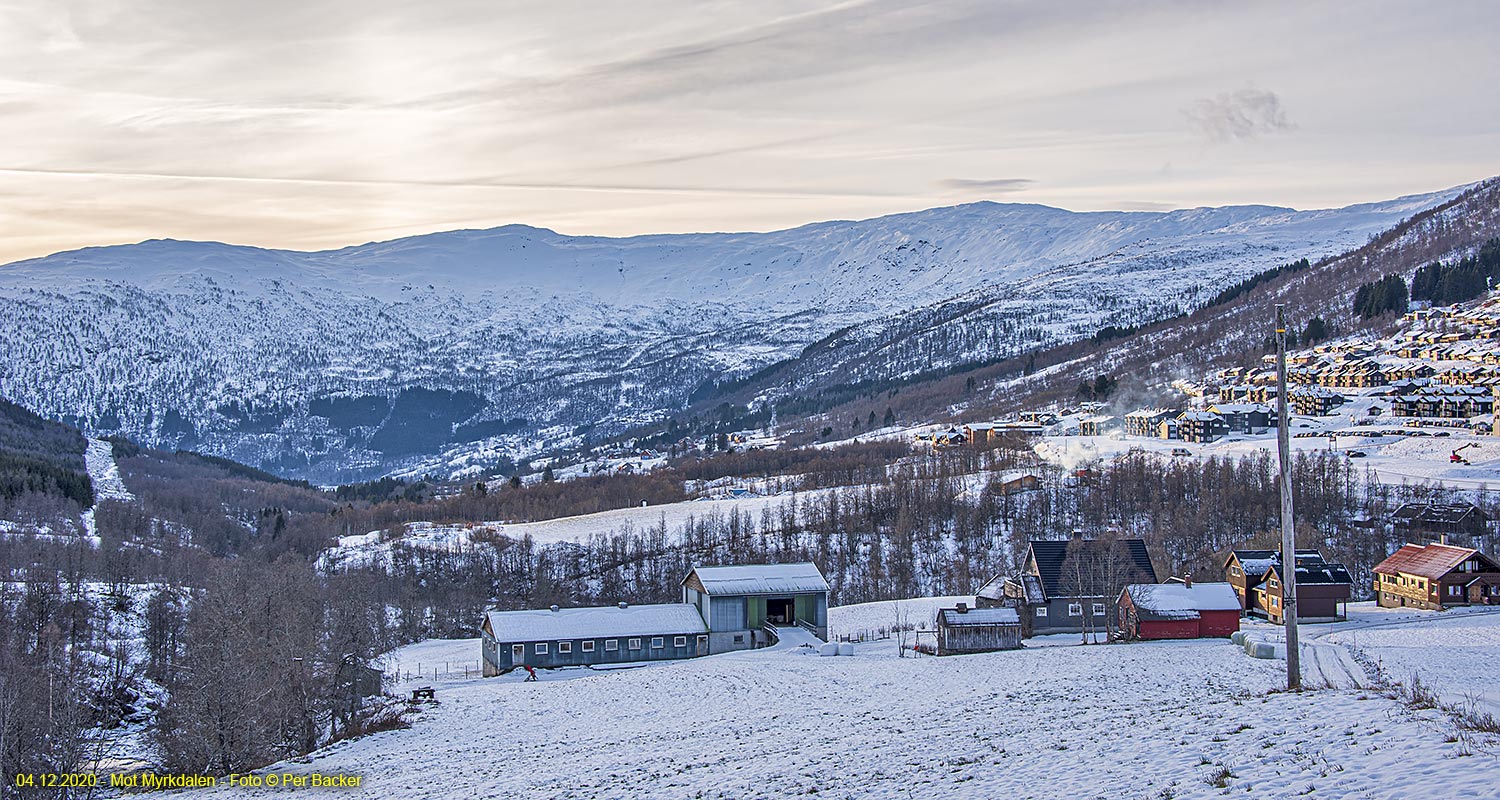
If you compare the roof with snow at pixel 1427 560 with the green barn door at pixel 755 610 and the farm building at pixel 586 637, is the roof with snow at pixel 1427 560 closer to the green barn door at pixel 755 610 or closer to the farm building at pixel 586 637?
the green barn door at pixel 755 610

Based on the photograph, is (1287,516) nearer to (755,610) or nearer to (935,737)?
(935,737)

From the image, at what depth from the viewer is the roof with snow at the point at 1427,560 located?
2309 inches

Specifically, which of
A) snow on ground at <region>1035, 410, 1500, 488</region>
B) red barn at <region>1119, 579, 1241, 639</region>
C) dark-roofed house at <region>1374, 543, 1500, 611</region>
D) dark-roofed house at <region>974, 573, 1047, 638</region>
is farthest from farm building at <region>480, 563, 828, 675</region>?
snow on ground at <region>1035, 410, 1500, 488</region>

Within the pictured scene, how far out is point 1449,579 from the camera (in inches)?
2301

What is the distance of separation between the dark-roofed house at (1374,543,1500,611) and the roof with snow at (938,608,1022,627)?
80.8ft

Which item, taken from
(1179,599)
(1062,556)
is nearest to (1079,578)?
(1062,556)

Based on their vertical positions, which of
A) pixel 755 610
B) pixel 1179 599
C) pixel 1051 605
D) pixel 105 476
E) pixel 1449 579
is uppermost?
pixel 105 476

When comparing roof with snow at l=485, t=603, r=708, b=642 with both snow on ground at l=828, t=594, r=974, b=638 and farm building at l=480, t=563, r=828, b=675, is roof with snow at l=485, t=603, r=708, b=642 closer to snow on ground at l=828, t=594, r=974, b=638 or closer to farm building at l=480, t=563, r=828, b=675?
farm building at l=480, t=563, r=828, b=675

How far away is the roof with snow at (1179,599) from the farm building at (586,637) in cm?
2082

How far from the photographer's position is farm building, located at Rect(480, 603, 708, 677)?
5341 cm

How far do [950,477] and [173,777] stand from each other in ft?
305

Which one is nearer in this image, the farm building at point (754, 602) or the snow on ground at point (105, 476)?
the farm building at point (754, 602)

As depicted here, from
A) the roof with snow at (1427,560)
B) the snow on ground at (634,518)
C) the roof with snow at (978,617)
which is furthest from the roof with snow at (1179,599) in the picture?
the snow on ground at (634,518)

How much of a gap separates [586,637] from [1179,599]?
27427mm
